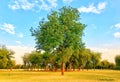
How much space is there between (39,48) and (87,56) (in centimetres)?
6513

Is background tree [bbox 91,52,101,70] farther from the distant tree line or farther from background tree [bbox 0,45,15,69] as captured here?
background tree [bbox 0,45,15,69]

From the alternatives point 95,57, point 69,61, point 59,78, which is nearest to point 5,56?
point 69,61

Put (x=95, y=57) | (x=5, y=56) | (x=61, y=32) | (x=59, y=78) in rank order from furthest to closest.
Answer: (x=95, y=57), (x=5, y=56), (x=61, y=32), (x=59, y=78)

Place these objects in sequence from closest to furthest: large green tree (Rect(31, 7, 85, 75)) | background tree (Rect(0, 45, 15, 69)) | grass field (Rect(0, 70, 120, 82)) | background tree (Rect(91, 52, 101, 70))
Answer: grass field (Rect(0, 70, 120, 82)) < large green tree (Rect(31, 7, 85, 75)) < background tree (Rect(0, 45, 15, 69)) < background tree (Rect(91, 52, 101, 70))

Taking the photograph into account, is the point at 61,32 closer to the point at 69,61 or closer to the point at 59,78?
the point at 59,78

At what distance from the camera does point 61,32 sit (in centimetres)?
6594

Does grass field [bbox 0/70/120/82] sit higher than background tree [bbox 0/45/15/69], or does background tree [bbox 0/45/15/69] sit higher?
background tree [bbox 0/45/15/69]

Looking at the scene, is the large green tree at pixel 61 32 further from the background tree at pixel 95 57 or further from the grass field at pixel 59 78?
the background tree at pixel 95 57

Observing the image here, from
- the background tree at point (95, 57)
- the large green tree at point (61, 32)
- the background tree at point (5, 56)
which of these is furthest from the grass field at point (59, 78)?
the background tree at point (95, 57)

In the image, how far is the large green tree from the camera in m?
65.6

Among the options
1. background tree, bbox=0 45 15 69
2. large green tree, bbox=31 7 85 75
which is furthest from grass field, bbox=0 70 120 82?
background tree, bbox=0 45 15 69

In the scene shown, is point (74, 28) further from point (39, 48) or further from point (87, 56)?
point (87, 56)

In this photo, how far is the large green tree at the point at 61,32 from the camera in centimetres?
6556

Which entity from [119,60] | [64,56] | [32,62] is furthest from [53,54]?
[32,62]
